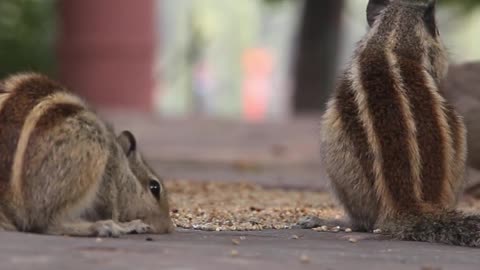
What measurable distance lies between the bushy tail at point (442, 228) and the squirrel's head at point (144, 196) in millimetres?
1210

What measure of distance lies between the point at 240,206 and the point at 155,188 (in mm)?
2020

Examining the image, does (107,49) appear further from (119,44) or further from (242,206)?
(242,206)

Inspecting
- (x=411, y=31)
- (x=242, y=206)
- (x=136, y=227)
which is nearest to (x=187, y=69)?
(x=242, y=206)

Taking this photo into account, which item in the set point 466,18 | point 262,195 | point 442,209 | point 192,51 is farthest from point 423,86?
point 192,51

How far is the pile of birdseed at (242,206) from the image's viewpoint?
6969 millimetres

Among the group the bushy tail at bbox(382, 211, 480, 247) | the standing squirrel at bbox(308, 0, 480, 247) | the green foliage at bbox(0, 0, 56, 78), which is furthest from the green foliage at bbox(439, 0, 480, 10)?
the bushy tail at bbox(382, 211, 480, 247)

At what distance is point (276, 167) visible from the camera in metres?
14.3

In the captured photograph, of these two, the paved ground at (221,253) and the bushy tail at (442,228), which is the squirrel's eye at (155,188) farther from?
the bushy tail at (442,228)

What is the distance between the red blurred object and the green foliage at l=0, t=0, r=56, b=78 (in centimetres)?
39

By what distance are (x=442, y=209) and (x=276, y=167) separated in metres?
8.03

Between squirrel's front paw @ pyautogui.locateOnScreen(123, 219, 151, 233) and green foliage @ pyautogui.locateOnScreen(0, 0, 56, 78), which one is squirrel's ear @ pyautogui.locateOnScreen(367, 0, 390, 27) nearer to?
squirrel's front paw @ pyautogui.locateOnScreen(123, 219, 151, 233)

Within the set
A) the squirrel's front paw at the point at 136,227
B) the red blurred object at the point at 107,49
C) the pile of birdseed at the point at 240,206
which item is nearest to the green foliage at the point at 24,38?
the red blurred object at the point at 107,49

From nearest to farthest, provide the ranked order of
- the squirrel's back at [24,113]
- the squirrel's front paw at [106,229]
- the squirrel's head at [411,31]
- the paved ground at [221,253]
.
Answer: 1. the paved ground at [221,253]
2. the squirrel's back at [24,113]
3. the squirrel's front paw at [106,229]
4. the squirrel's head at [411,31]

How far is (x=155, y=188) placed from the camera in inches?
246
